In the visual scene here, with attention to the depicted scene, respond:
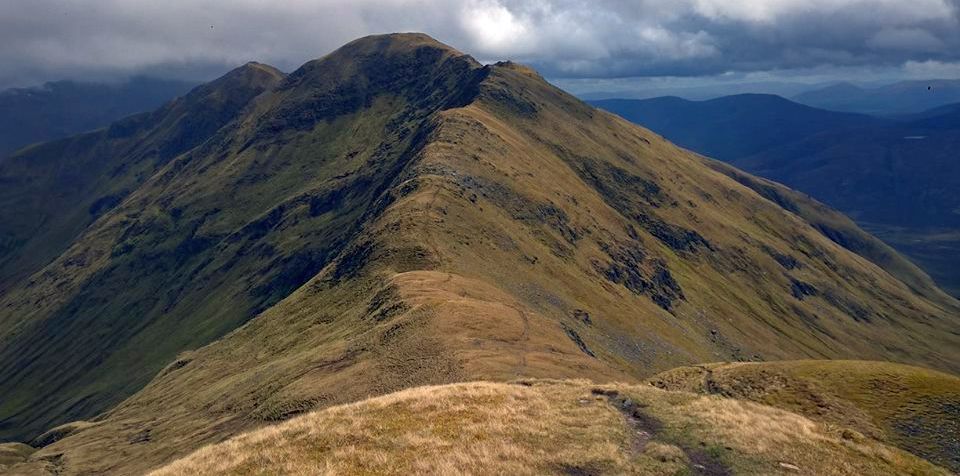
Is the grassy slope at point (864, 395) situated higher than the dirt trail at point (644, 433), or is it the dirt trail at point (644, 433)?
the dirt trail at point (644, 433)

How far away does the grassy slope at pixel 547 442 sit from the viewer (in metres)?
35.2

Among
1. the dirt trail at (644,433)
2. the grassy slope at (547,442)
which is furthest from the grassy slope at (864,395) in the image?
the dirt trail at (644,433)

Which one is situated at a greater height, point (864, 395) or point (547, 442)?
point (547, 442)

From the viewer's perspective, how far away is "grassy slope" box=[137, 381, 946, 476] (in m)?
35.2

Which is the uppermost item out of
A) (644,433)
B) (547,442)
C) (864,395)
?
(547,442)

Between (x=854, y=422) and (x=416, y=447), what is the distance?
115 ft

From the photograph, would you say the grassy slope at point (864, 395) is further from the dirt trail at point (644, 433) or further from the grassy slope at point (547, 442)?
the dirt trail at point (644, 433)

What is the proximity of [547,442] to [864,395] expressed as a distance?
3192 centimetres

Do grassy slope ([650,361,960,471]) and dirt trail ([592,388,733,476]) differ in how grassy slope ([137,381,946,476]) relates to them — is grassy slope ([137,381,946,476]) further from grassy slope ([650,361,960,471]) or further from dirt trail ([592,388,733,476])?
grassy slope ([650,361,960,471])

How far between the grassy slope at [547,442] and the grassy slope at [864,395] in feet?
26.5

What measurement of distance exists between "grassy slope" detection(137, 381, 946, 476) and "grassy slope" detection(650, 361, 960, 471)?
806 centimetres

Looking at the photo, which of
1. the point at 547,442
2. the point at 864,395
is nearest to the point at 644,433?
the point at 547,442

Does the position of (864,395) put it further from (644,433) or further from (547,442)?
(547,442)

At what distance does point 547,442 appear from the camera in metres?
38.5
